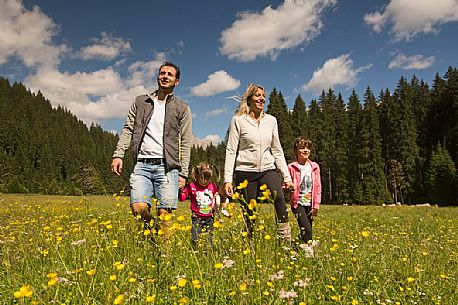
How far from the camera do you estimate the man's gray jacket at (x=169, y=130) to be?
4.34 m

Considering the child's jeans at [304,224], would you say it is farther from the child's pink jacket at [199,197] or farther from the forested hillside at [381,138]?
the forested hillside at [381,138]

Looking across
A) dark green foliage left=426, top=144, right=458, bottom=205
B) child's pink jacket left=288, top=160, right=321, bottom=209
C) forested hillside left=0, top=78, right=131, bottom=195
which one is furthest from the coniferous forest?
child's pink jacket left=288, top=160, right=321, bottom=209

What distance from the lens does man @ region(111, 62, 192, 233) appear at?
4.23 meters

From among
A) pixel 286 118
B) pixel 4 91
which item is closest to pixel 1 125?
pixel 4 91

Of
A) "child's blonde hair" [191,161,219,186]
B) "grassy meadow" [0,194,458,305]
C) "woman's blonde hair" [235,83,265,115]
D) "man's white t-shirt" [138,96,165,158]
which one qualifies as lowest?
"grassy meadow" [0,194,458,305]

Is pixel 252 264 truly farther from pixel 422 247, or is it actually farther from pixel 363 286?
pixel 422 247

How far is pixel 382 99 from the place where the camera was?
57.2 m

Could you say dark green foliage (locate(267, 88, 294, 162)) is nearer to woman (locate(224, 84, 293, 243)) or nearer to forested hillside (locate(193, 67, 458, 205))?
forested hillside (locate(193, 67, 458, 205))

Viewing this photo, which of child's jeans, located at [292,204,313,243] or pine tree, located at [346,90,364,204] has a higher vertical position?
pine tree, located at [346,90,364,204]

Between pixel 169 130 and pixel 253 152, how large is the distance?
109 cm

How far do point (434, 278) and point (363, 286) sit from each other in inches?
32.9

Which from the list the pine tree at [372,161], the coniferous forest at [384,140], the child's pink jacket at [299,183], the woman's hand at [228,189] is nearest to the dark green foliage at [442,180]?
the coniferous forest at [384,140]

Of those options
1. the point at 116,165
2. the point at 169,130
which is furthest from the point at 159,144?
the point at 116,165

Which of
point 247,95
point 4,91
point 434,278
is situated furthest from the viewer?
point 4,91
